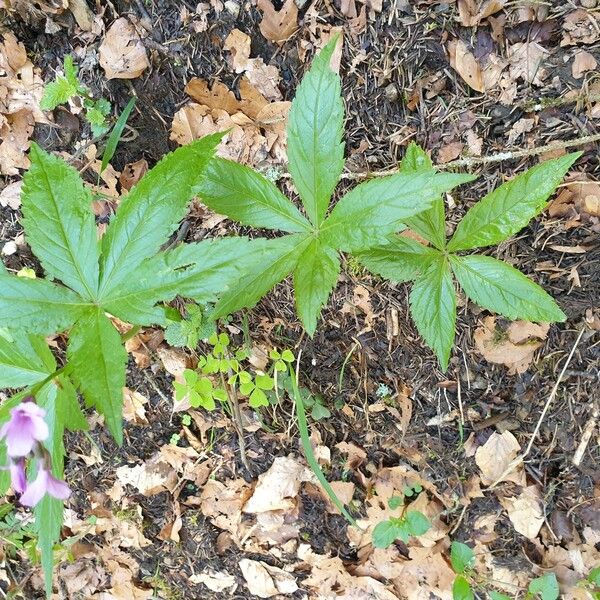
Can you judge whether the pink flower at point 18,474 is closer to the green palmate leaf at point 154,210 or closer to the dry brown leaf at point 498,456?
the green palmate leaf at point 154,210

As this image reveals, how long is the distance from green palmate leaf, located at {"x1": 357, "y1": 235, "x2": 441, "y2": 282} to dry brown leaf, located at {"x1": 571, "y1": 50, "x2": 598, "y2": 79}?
0.93 metres

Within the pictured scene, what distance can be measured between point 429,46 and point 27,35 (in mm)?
1791

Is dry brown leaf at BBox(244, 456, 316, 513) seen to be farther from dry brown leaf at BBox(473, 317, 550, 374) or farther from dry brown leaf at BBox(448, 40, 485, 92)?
dry brown leaf at BBox(448, 40, 485, 92)

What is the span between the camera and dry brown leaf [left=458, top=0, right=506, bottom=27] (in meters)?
2.08

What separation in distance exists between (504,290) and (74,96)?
6.72 feet

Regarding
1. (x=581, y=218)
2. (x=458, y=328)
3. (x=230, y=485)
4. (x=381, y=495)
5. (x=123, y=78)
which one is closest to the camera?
(x=581, y=218)

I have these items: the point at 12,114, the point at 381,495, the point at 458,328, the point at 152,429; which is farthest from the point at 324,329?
the point at 12,114

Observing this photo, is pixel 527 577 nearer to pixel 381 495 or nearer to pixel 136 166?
pixel 381 495

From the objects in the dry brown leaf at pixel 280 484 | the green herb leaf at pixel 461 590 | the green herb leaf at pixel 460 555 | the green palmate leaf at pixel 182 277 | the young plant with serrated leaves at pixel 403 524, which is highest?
the green palmate leaf at pixel 182 277

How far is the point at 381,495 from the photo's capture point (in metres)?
2.66

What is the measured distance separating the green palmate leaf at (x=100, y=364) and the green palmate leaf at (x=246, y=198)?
0.49 metres

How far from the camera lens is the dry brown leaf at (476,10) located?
6.82 ft

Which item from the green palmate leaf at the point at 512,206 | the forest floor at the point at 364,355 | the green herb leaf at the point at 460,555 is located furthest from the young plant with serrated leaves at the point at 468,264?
the green herb leaf at the point at 460,555

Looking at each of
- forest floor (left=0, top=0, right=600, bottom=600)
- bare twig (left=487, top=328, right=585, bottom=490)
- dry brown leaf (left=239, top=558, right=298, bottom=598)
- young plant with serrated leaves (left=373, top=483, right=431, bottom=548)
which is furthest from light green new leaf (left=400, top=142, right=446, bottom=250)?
dry brown leaf (left=239, top=558, right=298, bottom=598)
